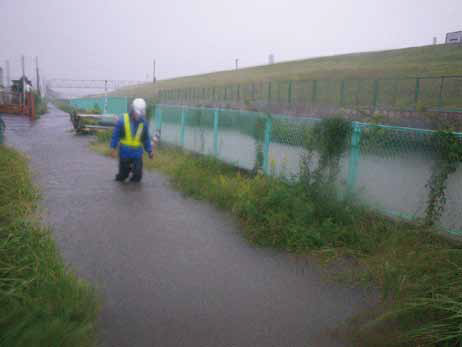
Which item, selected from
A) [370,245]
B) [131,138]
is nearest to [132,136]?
[131,138]

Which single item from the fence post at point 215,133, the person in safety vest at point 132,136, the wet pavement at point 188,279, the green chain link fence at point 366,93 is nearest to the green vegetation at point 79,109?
the green chain link fence at point 366,93

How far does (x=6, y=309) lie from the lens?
8.45 ft

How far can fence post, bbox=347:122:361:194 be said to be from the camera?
5.68 metres

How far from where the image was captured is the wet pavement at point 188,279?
125 inches

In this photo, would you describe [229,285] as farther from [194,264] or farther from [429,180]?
[429,180]

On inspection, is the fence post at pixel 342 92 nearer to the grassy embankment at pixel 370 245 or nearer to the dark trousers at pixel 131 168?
the grassy embankment at pixel 370 245

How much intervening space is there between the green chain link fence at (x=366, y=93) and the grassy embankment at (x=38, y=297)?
791 inches

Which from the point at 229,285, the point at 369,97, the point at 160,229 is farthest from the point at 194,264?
the point at 369,97

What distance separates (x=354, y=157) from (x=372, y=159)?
266mm

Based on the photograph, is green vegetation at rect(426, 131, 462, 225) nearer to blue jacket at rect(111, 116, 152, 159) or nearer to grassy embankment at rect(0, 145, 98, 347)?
grassy embankment at rect(0, 145, 98, 347)

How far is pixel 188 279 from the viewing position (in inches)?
160

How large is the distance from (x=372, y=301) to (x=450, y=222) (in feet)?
5.52

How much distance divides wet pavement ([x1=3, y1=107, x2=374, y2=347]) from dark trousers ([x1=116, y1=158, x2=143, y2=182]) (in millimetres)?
1366

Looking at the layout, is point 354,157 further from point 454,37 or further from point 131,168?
point 454,37
